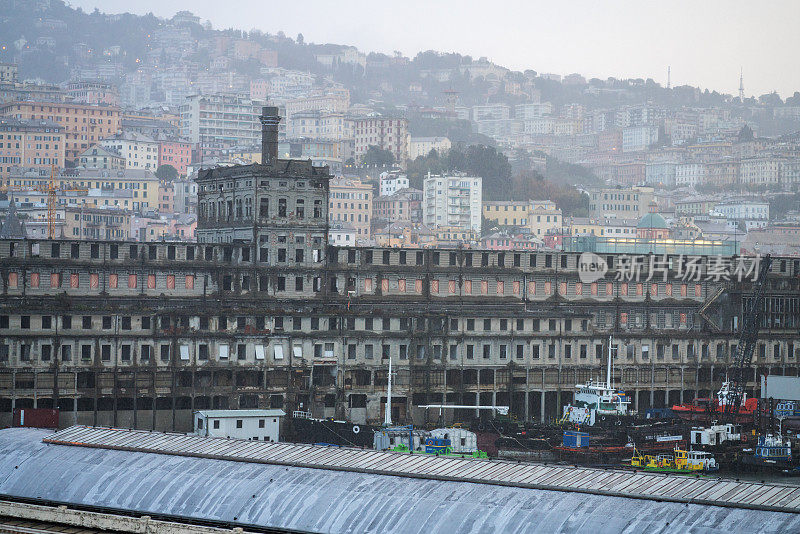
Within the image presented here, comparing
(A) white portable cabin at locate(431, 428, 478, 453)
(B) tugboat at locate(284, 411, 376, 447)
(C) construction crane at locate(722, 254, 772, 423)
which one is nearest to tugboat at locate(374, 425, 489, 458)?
(A) white portable cabin at locate(431, 428, 478, 453)

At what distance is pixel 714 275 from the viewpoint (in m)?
98.6

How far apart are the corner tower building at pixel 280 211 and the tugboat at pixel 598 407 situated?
20.1 meters

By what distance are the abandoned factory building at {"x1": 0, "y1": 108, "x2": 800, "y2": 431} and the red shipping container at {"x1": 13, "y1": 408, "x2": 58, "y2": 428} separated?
5.27 ft

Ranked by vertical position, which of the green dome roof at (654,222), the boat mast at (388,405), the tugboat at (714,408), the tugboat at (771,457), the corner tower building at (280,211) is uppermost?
the corner tower building at (280,211)

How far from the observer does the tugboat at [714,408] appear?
274 feet

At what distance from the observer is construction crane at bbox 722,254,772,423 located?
87.0 metres

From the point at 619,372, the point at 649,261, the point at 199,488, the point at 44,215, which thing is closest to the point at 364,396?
the point at 619,372

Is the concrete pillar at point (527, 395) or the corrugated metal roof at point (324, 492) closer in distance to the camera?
the corrugated metal roof at point (324, 492)

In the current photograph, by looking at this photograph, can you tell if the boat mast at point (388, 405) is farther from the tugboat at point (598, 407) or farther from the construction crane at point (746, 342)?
the construction crane at point (746, 342)

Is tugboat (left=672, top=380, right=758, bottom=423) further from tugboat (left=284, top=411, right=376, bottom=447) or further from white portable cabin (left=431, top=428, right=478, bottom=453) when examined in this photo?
tugboat (left=284, top=411, right=376, bottom=447)

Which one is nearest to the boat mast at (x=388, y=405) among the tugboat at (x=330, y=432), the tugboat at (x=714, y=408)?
the tugboat at (x=330, y=432)

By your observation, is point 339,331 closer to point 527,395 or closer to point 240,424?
point 240,424

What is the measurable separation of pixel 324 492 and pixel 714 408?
48.9 metres

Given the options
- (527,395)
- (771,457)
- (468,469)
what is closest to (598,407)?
(527,395)
